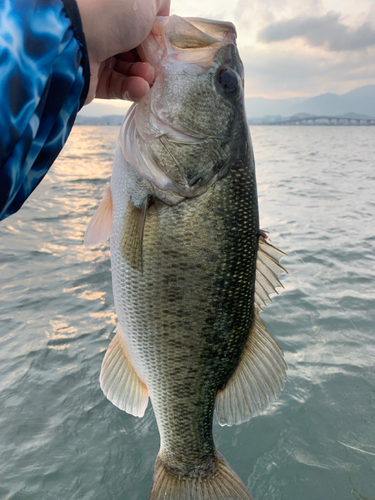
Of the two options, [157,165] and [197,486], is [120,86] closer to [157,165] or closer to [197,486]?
[157,165]

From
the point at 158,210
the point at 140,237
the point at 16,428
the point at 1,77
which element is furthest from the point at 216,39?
the point at 16,428

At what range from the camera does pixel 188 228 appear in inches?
63.3

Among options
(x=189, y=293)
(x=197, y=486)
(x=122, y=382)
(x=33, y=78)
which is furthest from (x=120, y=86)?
(x=197, y=486)

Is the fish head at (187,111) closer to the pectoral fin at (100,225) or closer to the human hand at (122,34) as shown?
the human hand at (122,34)

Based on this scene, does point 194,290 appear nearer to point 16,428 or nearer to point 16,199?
point 16,199

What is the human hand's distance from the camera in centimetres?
124

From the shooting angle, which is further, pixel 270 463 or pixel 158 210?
pixel 270 463

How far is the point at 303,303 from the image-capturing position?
15.7ft

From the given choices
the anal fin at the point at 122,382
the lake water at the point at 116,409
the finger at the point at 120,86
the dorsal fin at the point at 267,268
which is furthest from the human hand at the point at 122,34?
the lake water at the point at 116,409

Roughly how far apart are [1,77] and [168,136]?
83 centimetres

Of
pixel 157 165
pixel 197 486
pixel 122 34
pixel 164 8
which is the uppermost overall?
pixel 164 8

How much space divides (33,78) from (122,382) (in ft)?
5.14

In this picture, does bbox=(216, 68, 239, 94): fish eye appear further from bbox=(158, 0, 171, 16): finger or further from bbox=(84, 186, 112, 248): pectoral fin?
bbox=(84, 186, 112, 248): pectoral fin

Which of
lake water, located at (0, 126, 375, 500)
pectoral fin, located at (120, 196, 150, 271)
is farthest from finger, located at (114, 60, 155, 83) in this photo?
lake water, located at (0, 126, 375, 500)
